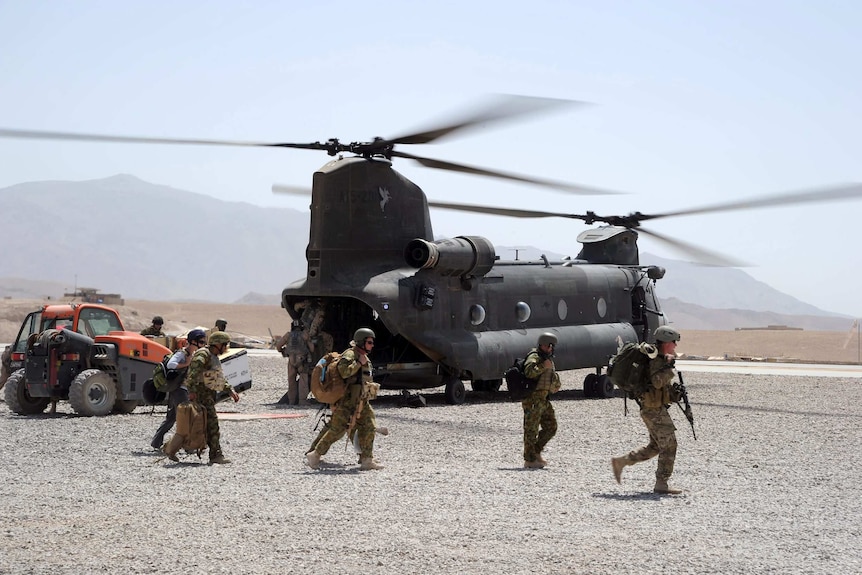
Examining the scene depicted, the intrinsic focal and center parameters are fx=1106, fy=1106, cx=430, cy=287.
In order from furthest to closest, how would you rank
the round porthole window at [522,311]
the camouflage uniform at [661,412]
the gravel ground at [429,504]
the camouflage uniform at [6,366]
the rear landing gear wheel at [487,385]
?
1. the rear landing gear wheel at [487,385]
2. the round porthole window at [522,311]
3. the camouflage uniform at [6,366]
4. the camouflage uniform at [661,412]
5. the gravel ground at [429,504]

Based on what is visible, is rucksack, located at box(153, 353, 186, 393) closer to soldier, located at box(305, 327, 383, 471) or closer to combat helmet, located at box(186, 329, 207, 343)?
combat helmet, located at box(186, 329, 207, 343)

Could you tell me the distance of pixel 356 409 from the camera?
1135cm

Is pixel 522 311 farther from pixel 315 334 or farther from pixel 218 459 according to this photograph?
pixel 218 459

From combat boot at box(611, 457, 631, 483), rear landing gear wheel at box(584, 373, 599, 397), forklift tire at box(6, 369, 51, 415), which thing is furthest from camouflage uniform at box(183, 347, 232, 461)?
rear landing gear wheel at box(584, 373, 599, 397)

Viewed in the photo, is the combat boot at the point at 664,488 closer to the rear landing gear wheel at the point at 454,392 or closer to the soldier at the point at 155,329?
the rear landing gear wheel at the point at 454,392

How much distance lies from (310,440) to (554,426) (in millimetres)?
3704

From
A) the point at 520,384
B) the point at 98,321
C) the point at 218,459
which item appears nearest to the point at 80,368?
the point at 98,321

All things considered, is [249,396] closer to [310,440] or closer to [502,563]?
[310,440]

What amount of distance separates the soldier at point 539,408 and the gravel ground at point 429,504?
0.31m

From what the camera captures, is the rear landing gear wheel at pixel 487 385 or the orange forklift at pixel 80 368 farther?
the rear landing gear wheel at pixel 487 385

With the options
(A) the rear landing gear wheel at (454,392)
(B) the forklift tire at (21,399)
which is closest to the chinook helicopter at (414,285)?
(A) the rear landing gear wheel at (454,392)

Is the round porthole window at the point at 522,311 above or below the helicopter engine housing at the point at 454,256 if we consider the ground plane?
below

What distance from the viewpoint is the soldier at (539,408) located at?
11.8m

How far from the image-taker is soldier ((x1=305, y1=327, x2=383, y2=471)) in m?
11.3
